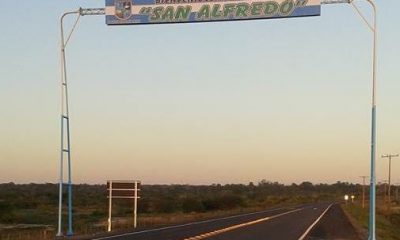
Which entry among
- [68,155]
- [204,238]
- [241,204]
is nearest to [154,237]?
[204,238]

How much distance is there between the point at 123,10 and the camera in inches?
1016

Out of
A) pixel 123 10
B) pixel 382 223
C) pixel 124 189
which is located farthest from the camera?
pixel 382 223

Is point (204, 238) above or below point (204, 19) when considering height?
below

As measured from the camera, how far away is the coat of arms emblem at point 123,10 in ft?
84.6

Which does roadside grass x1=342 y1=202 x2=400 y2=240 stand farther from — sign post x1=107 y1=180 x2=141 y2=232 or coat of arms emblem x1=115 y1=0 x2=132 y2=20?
coat of arms emblem x1=115 y1=0 x2=132 y2=20

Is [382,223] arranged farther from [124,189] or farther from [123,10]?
[123,10]

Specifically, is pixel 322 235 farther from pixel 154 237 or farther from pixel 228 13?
pixel 228 13

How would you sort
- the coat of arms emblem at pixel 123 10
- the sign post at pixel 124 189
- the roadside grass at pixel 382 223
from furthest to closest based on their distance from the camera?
the roadside grass at pixel 382 223
the sign post at pixel 124 189
the coat of arms emblem at pixel 123 10

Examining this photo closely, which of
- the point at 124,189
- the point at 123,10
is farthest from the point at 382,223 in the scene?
the point at 123,10

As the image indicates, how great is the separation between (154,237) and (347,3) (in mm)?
12642

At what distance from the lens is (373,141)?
958 inches

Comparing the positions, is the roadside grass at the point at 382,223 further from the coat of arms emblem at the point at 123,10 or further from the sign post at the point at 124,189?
the coat of arms emblem at the point at 123,10

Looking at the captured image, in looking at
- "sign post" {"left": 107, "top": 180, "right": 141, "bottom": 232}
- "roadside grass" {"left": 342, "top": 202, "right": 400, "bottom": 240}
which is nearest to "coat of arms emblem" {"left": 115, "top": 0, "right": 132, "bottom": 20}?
"sign post" {"left": 107, "top": 180, "right": 141, "bottom": 232}

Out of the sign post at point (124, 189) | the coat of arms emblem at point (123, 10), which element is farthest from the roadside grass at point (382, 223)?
the coat of arms emblem at point (123, 10)
